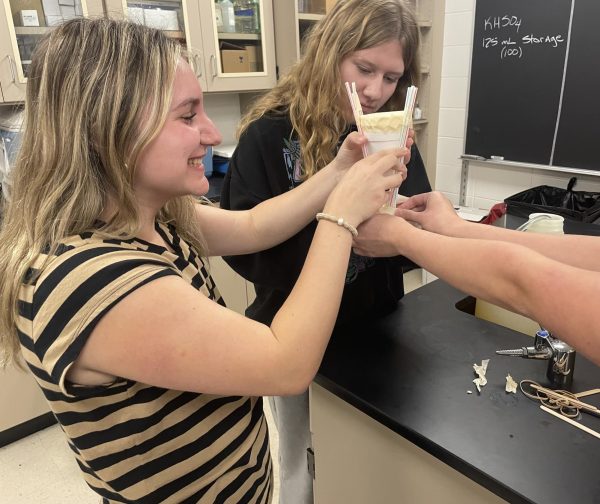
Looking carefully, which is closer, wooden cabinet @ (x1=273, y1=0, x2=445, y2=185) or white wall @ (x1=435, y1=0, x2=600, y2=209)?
wooden cabinet @ (x1=273, y1=0, x2=445, y2=185)

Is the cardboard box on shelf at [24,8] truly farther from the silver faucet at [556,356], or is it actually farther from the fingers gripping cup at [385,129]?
the silver faucet at [556,356]

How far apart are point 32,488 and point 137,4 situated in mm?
2190

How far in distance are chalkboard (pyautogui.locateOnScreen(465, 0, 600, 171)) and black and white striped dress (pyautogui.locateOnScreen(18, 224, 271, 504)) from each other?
254 cm

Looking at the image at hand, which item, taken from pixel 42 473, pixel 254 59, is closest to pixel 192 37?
pixel 254 59

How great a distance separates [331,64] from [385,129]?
32 cm

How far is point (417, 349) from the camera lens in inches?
42.5

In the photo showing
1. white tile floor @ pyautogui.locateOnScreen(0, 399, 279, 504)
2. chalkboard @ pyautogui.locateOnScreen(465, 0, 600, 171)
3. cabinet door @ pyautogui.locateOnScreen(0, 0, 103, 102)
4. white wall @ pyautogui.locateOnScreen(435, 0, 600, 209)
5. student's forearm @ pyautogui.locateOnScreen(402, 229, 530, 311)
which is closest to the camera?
student's forearm @ pyautogui.locateOnScreen(402, 229, 530, 311)

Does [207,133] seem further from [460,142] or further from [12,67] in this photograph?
[460,142]

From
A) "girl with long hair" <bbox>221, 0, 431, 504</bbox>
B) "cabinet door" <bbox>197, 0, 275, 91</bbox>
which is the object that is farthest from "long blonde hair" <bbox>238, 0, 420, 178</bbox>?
"cabinet door" <bbox>197, 0, 275, 91</bbox>

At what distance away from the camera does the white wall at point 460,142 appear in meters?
3.07

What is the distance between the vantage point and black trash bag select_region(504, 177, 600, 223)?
2.41 metres

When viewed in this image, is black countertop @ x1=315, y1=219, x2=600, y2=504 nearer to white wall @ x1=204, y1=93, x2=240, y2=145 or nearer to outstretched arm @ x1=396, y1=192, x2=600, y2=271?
outstretched arm @ x1=396, y1=192, x2=600, y2=271

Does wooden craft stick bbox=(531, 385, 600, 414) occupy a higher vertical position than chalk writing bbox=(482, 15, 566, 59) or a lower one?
lower

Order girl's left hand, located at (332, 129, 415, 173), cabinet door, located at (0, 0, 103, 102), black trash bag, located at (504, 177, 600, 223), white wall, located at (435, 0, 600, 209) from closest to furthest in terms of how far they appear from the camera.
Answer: girl's left hand, located at (332, 129, 415, 173), cabinet door, located at (0, 0, 103, 102), black trash bag, located at (504, 177, 600, 223), white wall, located at (435, 0, 600, 209)
